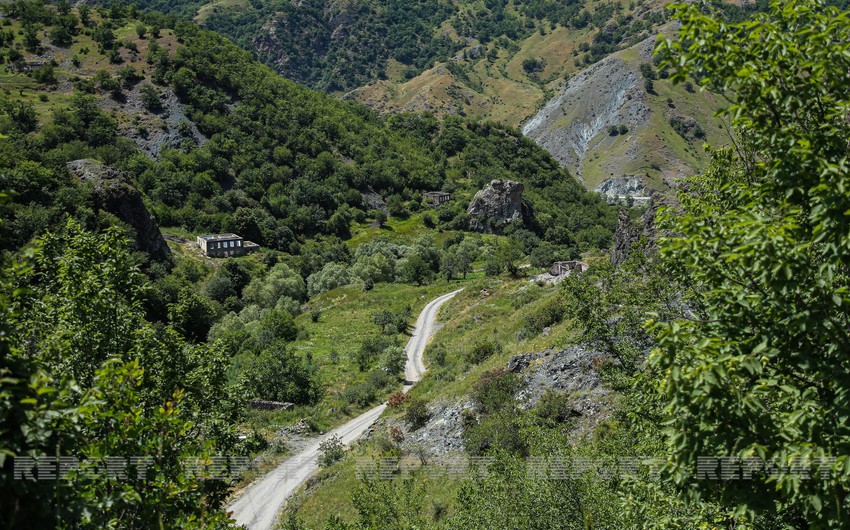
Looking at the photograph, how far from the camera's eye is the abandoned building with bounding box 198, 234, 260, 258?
291ft

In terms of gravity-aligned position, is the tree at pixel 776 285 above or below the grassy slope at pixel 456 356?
above

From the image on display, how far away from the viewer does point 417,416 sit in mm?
32344

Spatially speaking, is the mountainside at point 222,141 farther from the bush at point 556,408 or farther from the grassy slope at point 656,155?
the bush at point 556,408

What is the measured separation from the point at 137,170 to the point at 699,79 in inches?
4457

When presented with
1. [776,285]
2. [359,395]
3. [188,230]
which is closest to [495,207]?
[188,230]

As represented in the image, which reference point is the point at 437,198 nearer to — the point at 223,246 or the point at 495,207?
the point at 495,207

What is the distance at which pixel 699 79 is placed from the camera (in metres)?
6.67

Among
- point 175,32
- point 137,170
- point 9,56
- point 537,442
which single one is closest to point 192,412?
point 537,442

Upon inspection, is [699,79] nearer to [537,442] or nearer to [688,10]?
[688,10]

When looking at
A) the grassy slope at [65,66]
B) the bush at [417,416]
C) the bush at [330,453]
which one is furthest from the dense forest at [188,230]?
the bush at [417,416]

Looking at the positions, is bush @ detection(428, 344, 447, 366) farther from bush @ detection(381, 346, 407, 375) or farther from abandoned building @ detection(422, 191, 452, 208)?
abandoned building @ detection(422, 191, 452, 208)

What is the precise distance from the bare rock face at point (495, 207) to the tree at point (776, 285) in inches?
4532

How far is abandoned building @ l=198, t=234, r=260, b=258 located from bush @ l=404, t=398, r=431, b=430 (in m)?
66.2

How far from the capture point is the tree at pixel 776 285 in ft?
17.5
